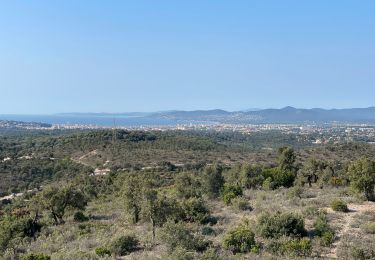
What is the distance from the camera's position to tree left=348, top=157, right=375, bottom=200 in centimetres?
2548

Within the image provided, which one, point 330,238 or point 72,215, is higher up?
point 330,238

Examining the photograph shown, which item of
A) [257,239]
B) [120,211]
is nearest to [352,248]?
[257,239]

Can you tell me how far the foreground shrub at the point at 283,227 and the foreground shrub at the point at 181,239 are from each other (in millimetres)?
2749

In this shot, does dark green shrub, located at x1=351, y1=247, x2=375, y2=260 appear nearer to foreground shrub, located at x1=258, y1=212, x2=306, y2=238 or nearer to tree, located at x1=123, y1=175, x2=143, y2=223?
foreground shrub, located at x1=258, y1=212, x2=306, y2=238

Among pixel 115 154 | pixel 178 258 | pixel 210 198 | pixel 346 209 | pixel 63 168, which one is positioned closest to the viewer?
pixel 178 258

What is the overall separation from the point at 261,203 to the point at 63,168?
2089 inches

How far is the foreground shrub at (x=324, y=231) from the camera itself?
1769cm

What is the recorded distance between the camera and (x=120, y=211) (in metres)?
30.5

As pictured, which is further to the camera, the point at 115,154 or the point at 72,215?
the point at 115,154

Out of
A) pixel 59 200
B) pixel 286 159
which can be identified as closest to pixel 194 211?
pixel 59 200

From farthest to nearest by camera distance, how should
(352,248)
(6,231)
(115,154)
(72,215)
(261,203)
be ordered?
(115,154) → (72,215) → (261,203) → (6,231) → (352,248)

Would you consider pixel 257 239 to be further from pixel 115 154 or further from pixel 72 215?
pixel 115 154

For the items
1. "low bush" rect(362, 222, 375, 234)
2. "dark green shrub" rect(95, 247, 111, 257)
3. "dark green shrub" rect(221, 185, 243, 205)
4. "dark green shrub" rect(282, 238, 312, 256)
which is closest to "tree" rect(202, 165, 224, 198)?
"dark green shrub" rect(221, 185, 243, 205)

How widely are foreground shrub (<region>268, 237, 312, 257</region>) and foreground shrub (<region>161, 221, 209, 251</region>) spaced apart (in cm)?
282
